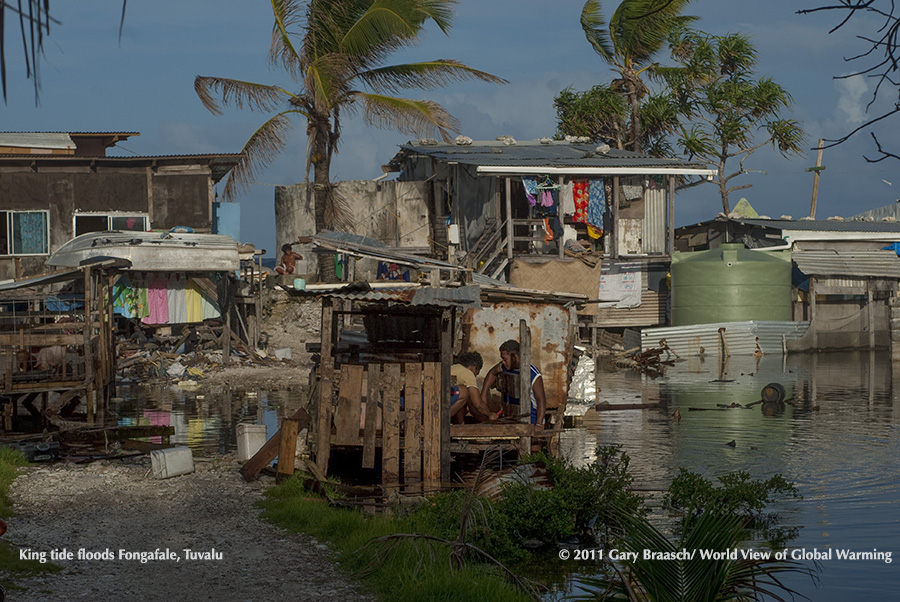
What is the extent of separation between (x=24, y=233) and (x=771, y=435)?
69.0 ft

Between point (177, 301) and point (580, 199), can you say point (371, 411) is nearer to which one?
point (177, 301)

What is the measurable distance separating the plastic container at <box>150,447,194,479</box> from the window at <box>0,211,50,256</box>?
1795cm

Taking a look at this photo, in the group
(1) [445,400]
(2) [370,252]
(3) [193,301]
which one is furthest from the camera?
(3) [193,301]

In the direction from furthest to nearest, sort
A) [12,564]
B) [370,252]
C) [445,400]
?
1. [370,252]
2. [445,400]
3. [12,564]

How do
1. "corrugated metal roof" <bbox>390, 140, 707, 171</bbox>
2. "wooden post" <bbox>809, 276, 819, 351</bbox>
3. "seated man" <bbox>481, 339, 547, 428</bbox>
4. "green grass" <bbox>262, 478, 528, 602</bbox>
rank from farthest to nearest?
1. "wooden post" <bbox>809, 276, 819, 351</bbox>
2. "corrugated metal roof" <bbox>390, 140, 707, 171</bbox>
3. "seated man" <bbox>481, 339, 547, 428</bbox>
4. "green grass" <bbox>262, 478, 528, 602</bbox>

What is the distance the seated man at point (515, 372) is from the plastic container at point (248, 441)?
9.98 ft

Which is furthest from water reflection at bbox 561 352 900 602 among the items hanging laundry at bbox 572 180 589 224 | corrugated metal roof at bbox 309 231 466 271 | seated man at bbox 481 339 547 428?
hanging laundry at bbox 572 180 589 224

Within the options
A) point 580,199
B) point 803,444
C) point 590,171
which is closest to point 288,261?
point 580,199

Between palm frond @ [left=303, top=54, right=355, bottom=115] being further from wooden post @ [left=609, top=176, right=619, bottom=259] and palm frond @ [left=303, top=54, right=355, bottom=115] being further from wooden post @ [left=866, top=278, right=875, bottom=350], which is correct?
wooden post @ [left=866, top=278, right=875, bottom=350]

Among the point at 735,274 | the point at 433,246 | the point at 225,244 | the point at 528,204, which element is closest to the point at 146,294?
the point at 225,244

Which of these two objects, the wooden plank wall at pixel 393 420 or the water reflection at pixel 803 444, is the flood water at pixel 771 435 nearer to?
the water reflection at pixel 803 444

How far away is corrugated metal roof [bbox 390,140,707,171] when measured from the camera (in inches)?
1160

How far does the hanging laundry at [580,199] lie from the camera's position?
1195 inches

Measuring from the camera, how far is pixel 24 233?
2753 cm
